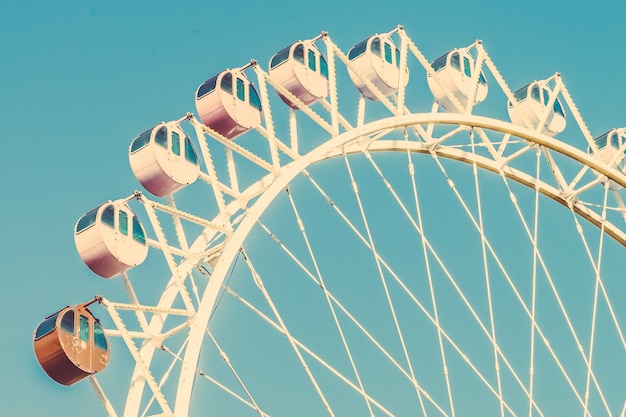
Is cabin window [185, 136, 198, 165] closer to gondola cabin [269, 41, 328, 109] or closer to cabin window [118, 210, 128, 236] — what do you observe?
cabin window [118, 210, 128, 236]

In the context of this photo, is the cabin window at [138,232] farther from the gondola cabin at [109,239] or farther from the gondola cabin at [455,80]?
the gondola cabin at [455,80]

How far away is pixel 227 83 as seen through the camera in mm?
24250

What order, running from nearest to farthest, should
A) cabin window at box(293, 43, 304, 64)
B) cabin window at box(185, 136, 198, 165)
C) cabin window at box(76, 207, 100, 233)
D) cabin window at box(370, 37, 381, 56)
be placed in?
cabin window at box(76, 207, 100, 233) < cabin window at box(185, 136, 198, 165) < cabin window at box(293, 43, 304, 64) < cabin window at box(370, 37, 381, 56)

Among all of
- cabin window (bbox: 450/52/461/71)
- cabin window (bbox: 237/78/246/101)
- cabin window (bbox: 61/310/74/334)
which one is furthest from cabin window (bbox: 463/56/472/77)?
cabin window (bbox: 61/310/74/334)

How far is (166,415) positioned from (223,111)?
21.3ft

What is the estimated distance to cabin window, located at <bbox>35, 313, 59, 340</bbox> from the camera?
65.9 ft

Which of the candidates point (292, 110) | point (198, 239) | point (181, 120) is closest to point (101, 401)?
point (198, 239)

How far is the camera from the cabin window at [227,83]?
951 inches

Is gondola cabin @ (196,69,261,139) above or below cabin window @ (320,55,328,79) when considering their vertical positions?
below

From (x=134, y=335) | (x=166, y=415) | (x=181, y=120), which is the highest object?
(x=181, y=120)

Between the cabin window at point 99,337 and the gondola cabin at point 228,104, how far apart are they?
481 centimetres

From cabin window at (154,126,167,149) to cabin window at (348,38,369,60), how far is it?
5.36m

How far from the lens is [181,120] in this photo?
23.3m

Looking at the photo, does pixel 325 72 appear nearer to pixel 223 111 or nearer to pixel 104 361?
pixel 223 111
